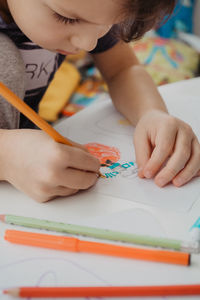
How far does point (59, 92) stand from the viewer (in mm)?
1051

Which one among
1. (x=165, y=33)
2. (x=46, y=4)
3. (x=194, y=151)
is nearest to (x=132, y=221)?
(x=194, y=151)

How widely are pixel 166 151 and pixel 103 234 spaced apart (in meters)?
0.15

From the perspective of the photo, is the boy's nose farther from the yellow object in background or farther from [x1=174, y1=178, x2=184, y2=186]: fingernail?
the yellow object in background

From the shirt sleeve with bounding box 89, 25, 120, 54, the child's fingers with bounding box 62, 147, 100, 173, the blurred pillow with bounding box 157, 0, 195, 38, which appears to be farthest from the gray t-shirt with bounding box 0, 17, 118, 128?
the blurred pillow with bounding box 157, 0, 195, 38

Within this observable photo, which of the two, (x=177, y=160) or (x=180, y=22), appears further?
(x=180, y=22)

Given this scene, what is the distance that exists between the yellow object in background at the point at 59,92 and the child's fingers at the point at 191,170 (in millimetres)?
581

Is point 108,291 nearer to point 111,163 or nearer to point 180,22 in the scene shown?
point 111,163

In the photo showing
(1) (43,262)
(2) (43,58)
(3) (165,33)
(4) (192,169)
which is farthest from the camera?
(3) (165,33)

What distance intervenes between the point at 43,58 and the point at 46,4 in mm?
203

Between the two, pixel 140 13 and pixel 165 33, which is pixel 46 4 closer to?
pixel 140 13

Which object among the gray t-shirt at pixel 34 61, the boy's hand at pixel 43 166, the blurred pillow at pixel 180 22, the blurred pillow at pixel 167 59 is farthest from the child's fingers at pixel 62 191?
the blurred pillow at pixel 180 22

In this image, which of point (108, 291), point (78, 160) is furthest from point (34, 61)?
point (108, 291)

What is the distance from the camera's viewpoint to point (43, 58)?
0.58 meters

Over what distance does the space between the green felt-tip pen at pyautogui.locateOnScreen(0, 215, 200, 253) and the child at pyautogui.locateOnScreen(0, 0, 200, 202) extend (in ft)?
0.13
